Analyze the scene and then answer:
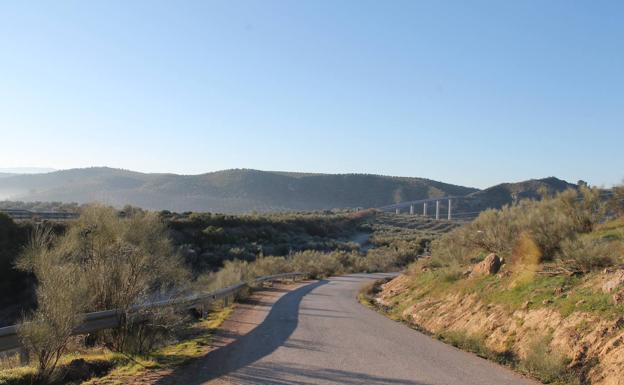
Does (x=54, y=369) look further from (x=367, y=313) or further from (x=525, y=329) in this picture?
(x=367, y=313)

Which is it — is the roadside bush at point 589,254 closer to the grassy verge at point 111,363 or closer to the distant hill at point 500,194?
the grassy verge at point 111,363

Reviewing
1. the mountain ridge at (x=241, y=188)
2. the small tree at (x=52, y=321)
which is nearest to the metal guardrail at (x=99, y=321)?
the small tree at (x=52, y=321)

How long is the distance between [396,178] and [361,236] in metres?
69.1

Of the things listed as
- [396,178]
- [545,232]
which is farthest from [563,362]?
[396,178]

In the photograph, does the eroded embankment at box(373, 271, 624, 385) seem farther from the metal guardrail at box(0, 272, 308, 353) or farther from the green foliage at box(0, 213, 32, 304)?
the green foliage at box(0, 213, 32, 304)

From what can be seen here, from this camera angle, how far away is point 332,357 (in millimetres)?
10609

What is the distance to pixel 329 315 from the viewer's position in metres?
17.8

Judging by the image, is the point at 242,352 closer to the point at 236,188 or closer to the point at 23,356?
the point at 23,356

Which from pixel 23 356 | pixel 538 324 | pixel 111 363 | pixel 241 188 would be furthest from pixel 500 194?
A: pixel 23 356

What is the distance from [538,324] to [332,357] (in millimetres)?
4145

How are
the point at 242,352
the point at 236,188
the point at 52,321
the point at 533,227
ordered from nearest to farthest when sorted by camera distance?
the point at 52,321
the point at 242,352
the point at 533,227
the point at 236,188

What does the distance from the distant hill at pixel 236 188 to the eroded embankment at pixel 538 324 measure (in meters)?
73.2

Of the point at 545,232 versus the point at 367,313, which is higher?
the point at 545,232

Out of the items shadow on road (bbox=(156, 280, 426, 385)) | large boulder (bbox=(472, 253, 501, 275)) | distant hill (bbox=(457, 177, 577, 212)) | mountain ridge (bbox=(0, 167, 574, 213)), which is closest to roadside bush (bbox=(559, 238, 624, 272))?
large boulder (bbox=(472, 253, 501, 275))
